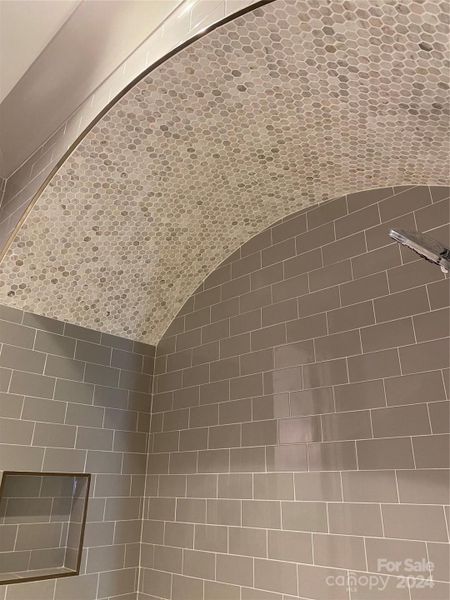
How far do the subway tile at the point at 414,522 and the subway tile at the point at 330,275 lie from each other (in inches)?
28.9

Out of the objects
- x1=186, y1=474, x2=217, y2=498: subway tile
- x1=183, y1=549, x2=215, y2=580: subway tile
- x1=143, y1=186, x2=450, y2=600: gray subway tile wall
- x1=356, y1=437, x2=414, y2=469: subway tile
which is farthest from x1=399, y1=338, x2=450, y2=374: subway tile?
x1=183, y1=549, x2=215, y2=580: subway tile

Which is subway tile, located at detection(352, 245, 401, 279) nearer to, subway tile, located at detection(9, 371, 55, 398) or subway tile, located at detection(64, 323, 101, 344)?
subway tile, located at detection(64, 323, 101, 344)

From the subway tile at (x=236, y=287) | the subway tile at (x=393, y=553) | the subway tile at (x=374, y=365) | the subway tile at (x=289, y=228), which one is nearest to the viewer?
the subway tile at (x=393, y=553)

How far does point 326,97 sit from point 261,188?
0.50 metres

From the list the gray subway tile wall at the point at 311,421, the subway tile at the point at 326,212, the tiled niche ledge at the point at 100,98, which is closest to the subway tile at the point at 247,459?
the gray subway tile wall at the point at 311,421

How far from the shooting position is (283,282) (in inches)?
71.4

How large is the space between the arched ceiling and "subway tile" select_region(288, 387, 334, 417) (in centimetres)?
74

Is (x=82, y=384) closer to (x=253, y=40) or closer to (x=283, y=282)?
(x=283, y=282)

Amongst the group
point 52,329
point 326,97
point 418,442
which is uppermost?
point 326,97

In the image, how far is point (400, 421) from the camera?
4.43ft

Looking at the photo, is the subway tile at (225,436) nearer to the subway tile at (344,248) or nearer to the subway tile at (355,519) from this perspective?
the subway tile at (355,519)

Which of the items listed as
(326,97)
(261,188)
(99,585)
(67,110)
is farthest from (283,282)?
(99,585)

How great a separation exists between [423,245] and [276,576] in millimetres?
1113

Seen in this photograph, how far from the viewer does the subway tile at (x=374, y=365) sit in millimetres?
1418
